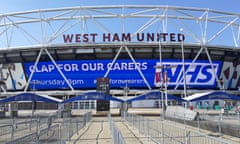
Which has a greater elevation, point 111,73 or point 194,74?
point 111,73

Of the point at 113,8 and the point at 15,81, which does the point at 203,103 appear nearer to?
the point at 113,8

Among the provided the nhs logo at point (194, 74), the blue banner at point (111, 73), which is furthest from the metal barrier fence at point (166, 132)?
the nhs logo at point (194, 74)

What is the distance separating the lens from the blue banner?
7306 centimetres

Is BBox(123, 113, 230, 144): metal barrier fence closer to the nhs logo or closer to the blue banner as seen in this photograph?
the blue banner

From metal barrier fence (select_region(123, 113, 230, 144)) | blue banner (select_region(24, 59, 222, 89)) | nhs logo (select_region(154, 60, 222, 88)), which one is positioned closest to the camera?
metal barrier fence (select_region(123, 113, 230, 144))

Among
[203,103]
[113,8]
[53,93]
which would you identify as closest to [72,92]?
[53,93]

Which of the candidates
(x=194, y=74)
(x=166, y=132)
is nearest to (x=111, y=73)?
(x=194, y=74)

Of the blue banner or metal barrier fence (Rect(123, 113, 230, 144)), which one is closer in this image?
metal barrier fence (Rect(123, 113, 230, 144))

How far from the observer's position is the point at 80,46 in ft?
229

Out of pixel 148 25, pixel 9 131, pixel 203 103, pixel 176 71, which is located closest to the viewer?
pixel 9 131

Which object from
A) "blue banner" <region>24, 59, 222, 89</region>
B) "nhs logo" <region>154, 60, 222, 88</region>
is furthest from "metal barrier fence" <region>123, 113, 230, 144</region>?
"nhs logo" <region>154, 60, 222, 88</region>

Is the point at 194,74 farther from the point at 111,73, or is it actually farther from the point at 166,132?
the point at 166,132

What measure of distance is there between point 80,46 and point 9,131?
55.9m

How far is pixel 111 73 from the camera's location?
242 ft
